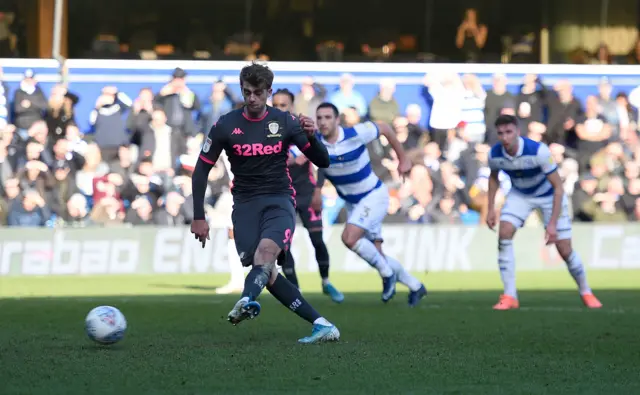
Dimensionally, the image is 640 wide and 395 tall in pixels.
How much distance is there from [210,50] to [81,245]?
577cm

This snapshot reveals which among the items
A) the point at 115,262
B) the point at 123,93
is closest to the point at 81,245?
the point at 115,262

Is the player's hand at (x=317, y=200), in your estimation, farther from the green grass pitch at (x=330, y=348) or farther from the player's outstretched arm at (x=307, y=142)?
the player's outstretched arm at (x=307, y=142)

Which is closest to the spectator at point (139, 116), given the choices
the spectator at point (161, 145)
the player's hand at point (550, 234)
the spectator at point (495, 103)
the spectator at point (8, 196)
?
the spectator at point (161, 145)

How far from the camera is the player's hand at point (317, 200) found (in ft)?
49.0

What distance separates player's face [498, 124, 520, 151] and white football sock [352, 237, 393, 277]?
1840 mm

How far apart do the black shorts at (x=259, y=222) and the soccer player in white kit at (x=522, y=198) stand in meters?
4.56

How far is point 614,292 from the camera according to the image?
16625 millimetres

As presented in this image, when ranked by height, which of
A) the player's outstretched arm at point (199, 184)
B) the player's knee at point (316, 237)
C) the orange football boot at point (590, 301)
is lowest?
the orange football boot at point (590, 301)

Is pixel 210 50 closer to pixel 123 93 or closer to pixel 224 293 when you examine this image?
pixel 123 93

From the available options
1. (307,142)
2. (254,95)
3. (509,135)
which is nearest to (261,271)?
(307,142)

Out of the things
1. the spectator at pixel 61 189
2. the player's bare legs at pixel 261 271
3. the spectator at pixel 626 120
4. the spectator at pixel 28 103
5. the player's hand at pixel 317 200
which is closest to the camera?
the player's bare legs at pixel 261 271

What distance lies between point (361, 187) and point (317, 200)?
0.87m

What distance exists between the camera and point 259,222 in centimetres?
938

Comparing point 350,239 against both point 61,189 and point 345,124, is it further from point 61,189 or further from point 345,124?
point 61,189
